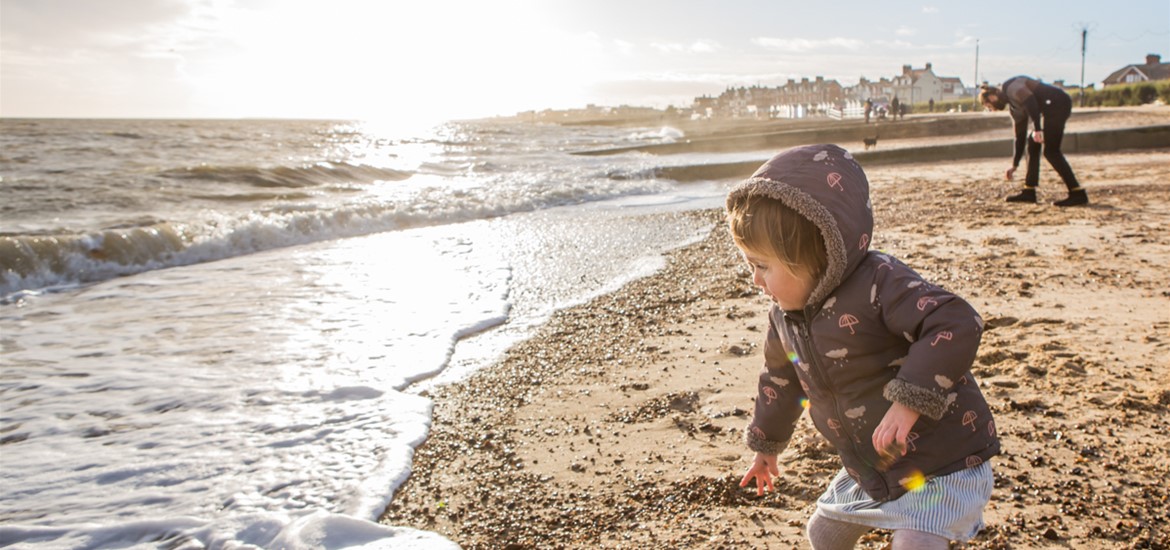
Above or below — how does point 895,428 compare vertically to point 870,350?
below

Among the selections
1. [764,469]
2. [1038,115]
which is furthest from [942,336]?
[1038,115]

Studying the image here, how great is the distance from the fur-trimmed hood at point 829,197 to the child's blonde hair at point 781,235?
4cm

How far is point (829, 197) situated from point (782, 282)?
242 mm

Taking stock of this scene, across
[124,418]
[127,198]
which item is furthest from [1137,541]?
[127,198]

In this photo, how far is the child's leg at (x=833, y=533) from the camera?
1.94 meters

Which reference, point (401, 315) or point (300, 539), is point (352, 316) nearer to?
point (401, 315)

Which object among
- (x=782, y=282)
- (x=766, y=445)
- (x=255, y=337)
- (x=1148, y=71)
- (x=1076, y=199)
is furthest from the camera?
(x=1148, y=71)

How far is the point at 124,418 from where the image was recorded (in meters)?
3.66

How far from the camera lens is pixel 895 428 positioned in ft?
5.42

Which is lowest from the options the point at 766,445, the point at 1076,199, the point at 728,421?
the point at 728,421

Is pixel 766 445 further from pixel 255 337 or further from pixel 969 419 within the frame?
pixel 255 337

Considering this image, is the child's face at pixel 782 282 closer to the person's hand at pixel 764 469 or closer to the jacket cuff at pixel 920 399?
the jacket cuff at pixel 920 399

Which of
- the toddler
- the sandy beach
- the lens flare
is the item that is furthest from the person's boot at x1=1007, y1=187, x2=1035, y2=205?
the lens flare

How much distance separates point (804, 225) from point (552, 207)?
10.4 m
